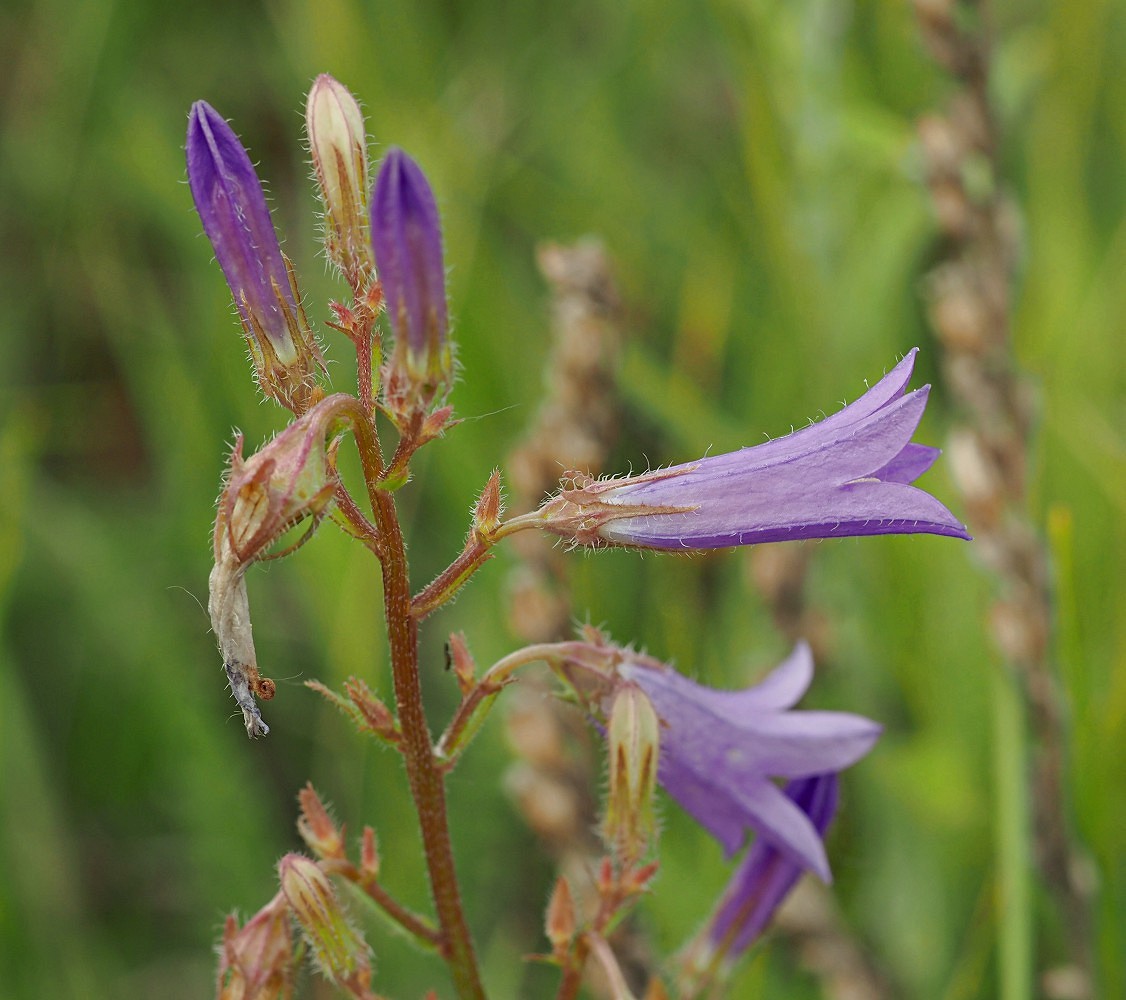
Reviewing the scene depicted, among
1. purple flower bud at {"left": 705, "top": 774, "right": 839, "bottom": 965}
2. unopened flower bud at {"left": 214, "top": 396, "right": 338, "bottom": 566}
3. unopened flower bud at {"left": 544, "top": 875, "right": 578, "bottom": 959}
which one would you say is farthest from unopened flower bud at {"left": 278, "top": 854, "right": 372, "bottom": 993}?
purple flower bud at {"left": 705, "top": 774, "right": 839, "bottom": 965}

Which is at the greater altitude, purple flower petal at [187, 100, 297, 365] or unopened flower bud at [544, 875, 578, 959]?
purple flower petal at [187, 100, 297, 365]

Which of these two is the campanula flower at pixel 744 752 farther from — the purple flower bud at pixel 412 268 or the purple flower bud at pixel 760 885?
the purple flower bud at pixel 412 268

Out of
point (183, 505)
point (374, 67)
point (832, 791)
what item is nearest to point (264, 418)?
point (183, 505)

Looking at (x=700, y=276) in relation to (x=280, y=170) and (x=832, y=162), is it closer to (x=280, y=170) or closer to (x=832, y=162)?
(x=832, y=162)

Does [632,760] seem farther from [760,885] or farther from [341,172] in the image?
[341,172]

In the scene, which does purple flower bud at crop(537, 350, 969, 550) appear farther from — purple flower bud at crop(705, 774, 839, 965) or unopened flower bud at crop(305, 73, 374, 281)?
purple flower bud at crop(705, 774, 839, 965)

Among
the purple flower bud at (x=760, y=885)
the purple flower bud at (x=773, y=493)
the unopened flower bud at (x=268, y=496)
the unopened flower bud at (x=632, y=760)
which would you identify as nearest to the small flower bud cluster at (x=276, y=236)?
the unopened flower bud at (x=268, y=496)

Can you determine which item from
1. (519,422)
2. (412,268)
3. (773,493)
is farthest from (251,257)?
(519,422)
